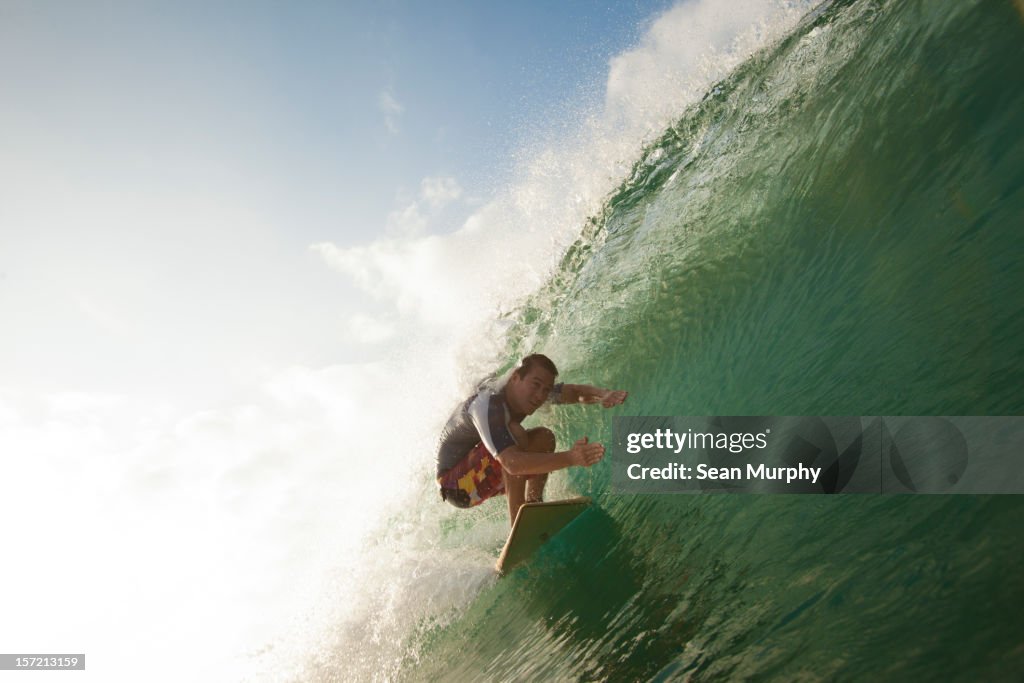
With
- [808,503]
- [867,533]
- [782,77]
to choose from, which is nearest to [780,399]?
[808,503]

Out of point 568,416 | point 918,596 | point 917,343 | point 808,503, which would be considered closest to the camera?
point 918,596

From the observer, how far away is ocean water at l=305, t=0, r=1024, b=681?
200 centimetres

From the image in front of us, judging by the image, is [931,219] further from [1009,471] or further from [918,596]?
[918,596]

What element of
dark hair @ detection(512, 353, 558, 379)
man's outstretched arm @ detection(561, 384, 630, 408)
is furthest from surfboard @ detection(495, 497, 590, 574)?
dark hair @ detection(512, 353, 558, 379)

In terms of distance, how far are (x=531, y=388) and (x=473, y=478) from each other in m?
1.03

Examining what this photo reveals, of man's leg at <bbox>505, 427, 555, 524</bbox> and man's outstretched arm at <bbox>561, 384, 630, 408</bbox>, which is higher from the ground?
man's outstretched arm at <bbox>561, 384, 630, 408</bbox>

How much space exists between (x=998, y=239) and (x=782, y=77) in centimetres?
487

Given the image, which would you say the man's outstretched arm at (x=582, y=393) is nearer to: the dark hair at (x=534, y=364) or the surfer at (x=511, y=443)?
the surfer at (x=511, y=443)

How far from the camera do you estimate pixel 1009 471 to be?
2.18 meters

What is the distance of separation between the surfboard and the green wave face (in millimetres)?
103

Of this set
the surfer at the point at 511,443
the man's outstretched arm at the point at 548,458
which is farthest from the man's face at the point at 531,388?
the man's outstretched arm at the point at 548,458

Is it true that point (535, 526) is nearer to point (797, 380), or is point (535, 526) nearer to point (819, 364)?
point (797, 380)

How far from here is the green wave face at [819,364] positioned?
6.48 ft

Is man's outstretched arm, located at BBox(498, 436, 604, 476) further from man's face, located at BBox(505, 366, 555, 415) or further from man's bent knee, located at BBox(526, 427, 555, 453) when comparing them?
man's bent knee, located at BBox(526, 427, 555, 453)
